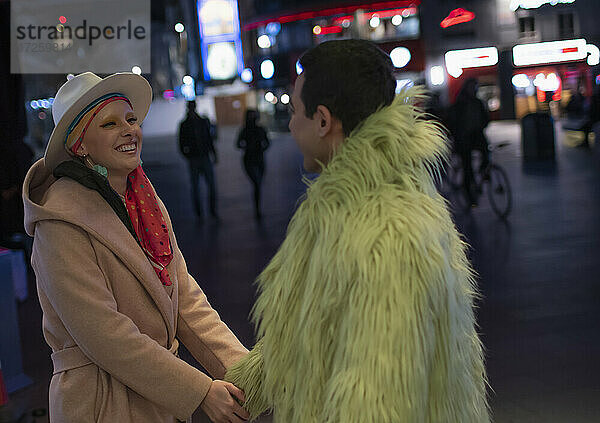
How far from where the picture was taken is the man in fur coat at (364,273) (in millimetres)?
1238

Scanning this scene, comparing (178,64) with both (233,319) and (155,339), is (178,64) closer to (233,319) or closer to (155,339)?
(233,319)

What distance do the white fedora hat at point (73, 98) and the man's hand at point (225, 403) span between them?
0.76m

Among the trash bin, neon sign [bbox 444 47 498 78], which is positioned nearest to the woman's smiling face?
neon sign [bbox 444 47 498 78]

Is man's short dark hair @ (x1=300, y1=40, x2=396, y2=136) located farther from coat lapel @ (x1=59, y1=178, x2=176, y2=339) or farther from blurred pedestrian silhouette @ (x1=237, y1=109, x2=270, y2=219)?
blurred pedestrian silhouette @ (x1=237, y1=109, x2=270, y2=219)

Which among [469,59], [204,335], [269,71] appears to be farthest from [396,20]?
Result: [204,335]

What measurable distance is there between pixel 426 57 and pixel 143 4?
5.40m

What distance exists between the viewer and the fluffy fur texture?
1235 mm

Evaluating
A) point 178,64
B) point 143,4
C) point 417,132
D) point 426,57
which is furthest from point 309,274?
point 178,64

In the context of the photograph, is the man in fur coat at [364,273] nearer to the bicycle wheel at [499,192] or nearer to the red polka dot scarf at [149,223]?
the red polka dot scarf at [149,223]

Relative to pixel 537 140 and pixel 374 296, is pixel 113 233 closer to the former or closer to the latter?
pixel 374 296

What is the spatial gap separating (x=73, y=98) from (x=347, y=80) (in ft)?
2.70

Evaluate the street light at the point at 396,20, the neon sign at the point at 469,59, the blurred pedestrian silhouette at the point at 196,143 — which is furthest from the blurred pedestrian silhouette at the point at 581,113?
the blurred pedestrian silhouette at the point at 196,143

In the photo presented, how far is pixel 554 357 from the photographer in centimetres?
414

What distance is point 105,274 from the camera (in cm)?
172
